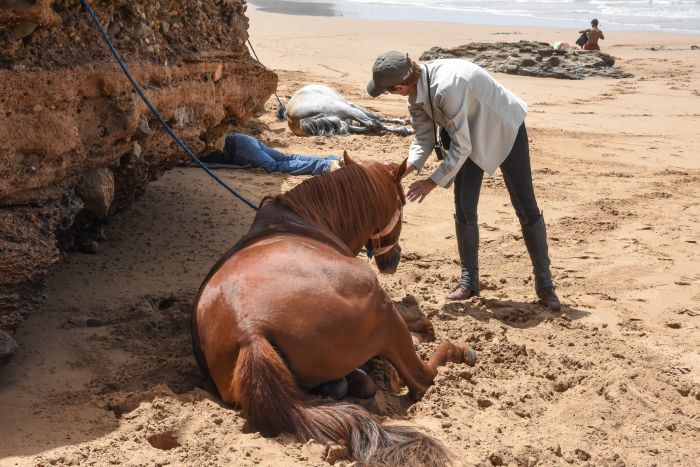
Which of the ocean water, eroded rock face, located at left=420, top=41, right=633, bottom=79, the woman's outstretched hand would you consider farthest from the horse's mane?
the ocean water

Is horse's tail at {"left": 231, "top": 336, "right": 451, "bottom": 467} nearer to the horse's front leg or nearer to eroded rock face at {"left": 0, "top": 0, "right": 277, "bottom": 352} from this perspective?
the horse's front leg

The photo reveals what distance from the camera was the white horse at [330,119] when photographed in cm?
1009

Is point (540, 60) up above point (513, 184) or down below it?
above

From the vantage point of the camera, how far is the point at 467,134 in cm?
484

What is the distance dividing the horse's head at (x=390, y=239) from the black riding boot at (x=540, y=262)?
36.1 inches

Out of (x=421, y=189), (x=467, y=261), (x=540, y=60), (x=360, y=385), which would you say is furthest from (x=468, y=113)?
(x=540, y=60)

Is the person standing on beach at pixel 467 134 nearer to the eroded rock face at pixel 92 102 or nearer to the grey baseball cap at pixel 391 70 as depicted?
the grey baseball cap at pixel 391 70

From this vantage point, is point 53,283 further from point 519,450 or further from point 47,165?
point 519,450

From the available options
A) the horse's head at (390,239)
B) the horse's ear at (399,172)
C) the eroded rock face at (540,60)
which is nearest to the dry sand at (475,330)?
the horse's head at (390,239)

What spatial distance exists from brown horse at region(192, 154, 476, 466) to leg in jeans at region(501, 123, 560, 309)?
3.85 ft

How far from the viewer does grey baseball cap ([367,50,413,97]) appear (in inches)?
186

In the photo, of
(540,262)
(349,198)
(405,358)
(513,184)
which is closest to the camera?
(405,358)

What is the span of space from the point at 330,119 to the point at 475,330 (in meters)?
5.80

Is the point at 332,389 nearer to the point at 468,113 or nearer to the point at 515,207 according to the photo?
the point at 468,113
